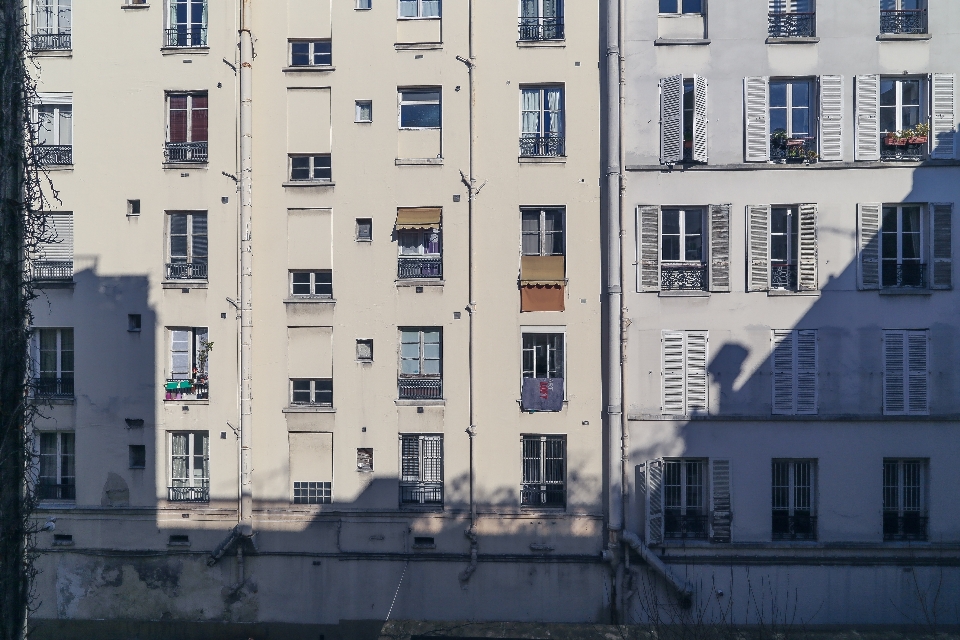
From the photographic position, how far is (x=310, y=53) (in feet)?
63.2

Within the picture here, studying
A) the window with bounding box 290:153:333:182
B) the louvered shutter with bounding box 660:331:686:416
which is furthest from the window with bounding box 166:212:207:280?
the louvered shutter with bounding box 660:331:686:416

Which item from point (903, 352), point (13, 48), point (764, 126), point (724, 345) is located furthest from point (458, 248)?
point (903, 352)

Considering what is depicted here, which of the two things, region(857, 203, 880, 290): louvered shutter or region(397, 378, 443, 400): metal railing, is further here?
region(397, 378, 443, 400): metal railing

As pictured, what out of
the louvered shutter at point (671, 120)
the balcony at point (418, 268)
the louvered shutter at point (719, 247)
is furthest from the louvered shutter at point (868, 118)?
the balcony at point (418, 268)

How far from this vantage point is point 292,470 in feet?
62.6

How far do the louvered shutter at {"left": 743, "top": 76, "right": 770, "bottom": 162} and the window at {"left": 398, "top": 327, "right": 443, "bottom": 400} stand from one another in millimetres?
9979

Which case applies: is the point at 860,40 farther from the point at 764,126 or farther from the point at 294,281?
the point at 294,281

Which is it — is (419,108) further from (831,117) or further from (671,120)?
(831,117)

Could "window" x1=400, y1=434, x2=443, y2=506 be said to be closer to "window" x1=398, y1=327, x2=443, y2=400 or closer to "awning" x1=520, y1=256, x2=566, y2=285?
"window" x1=398, y1=327, x2=443, y2=400

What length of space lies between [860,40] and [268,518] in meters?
21.0

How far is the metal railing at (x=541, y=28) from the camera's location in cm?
1902

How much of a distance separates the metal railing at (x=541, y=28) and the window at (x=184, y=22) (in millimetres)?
9271

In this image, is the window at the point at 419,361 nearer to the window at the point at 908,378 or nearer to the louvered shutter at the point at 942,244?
the window at the point at 908,378

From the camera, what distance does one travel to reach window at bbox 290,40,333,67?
19266 millimetres
